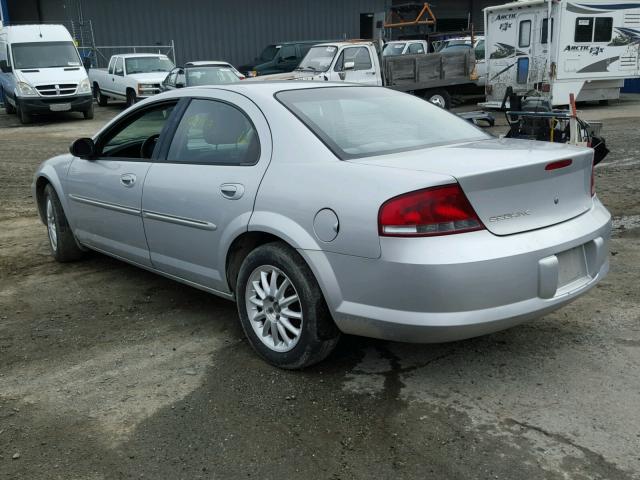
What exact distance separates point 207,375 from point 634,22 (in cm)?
1787

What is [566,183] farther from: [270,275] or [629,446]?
[270,275]

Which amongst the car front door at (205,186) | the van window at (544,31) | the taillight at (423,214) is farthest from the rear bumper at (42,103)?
the taillight at (423,214)

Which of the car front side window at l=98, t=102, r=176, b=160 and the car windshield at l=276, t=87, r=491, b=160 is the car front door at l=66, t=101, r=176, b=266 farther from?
the car windshield at l=276, t=87, r=491, b=160

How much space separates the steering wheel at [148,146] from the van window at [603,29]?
15.3 meters

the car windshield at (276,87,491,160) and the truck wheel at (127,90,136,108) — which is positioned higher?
the car windshield at (276,87,491,160)

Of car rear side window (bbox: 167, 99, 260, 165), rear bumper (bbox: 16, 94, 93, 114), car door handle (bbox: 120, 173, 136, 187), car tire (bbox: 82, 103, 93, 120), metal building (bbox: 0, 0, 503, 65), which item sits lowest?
car tire (bbox: 82, 103, 93, 120)

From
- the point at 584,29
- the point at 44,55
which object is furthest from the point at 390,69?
the point at 44,55

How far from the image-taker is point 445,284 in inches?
115

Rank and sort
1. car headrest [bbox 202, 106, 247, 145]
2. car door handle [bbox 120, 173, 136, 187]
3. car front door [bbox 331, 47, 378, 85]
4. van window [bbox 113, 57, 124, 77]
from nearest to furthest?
car headrest [bbox 202, 106, 247, 145] < car door handle [bbox 120, 173, 136, 187] < car front door [bbox 331, 47, 378, 85] < van window [bbox 113, 57, 124, 77]

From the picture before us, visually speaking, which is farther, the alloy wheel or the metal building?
the metal building

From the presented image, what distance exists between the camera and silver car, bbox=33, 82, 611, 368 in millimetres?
3002

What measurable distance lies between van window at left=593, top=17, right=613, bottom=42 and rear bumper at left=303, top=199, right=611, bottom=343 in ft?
51.8

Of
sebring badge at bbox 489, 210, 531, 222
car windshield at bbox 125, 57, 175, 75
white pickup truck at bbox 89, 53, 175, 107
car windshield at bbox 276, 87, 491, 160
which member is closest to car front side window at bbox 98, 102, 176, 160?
car windshield at bbox 276, 87, 491, 160

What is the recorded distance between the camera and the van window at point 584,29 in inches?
646
